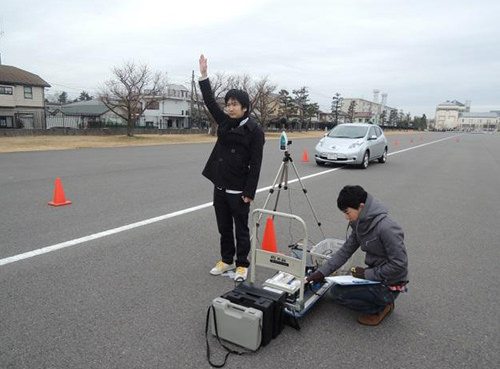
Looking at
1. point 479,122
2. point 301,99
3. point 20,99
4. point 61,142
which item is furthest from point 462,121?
point 61,142

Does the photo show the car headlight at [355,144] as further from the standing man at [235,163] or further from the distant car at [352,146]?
the standing man at [235,163]

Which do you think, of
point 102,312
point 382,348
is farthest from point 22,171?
point 382,348

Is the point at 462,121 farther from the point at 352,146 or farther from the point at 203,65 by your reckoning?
the point at 203,65

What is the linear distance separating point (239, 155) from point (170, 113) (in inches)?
2577

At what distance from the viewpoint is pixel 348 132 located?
1438 cm

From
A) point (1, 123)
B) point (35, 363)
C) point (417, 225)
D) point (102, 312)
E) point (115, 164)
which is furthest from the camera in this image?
point (1, 123)

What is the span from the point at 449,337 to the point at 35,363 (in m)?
2.99

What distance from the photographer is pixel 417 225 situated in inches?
240

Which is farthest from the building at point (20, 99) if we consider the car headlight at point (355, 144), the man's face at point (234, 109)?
the man's face at point (234, 109)

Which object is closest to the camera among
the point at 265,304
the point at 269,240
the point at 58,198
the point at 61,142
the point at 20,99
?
the point at 265,304

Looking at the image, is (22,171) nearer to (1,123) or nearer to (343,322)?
(343,322)

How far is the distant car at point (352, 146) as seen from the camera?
42.9 ft

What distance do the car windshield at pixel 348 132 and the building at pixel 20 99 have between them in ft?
109

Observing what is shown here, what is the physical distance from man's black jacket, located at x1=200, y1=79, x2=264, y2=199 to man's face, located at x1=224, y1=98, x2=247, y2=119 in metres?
0.10
